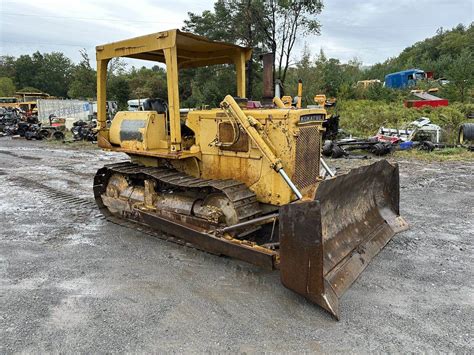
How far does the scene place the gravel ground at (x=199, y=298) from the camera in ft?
10.5

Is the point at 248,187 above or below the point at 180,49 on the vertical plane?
below

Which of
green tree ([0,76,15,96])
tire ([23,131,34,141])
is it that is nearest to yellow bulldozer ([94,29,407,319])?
tire ([23,131,34,141])

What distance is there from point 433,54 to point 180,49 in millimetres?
56334

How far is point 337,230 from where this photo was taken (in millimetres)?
4445

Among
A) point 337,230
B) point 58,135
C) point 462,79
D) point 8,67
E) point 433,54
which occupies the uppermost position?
point 8,67

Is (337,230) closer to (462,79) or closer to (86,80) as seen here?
(462,79)

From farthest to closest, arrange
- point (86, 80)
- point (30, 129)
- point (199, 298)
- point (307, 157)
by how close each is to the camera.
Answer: point (86, 80)
point (30, 129)
point (307, 157)
point (199, 298)

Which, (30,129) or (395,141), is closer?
(395,141)

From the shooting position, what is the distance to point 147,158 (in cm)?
613

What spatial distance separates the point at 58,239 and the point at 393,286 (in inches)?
178

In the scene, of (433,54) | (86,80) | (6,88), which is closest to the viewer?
(86,80)

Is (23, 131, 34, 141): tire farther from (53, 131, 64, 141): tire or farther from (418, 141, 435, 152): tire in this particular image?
(418, 141, 435, 152): tire

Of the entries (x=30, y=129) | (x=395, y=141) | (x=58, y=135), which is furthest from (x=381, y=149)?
(x=30, y=129)

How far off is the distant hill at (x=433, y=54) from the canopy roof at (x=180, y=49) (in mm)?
35675
